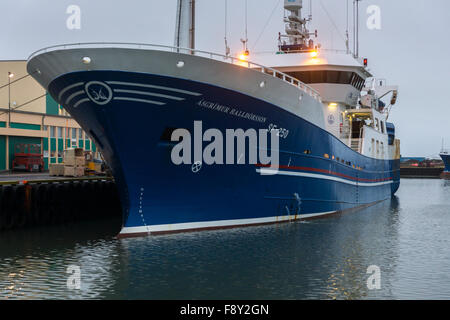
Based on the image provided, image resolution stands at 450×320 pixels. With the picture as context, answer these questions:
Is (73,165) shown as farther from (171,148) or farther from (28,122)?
(28,122)

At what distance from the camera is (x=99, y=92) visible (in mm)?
16516

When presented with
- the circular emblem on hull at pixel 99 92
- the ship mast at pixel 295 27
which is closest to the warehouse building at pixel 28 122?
the ship mast at pixel 295 27

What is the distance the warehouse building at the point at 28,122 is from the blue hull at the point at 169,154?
83.5ft

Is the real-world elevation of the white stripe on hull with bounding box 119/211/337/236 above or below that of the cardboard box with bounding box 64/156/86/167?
below

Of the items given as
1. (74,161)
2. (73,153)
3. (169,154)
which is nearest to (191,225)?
→ (169,154)

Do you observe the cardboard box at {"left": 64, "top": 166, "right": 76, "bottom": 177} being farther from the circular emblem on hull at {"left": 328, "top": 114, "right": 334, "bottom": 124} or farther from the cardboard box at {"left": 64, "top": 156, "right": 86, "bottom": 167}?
the circular emblem on hull at {"left": 328, "top": 114, "right": 334, "bottom": 124}

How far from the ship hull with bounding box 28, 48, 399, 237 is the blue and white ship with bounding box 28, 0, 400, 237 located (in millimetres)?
33

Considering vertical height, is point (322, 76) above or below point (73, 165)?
above

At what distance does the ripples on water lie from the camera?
12.5 meters

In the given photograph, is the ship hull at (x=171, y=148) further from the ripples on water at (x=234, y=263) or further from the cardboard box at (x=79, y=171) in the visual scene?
the cardboard box at (x=79, y=171)

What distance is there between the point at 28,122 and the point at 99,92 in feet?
96.9

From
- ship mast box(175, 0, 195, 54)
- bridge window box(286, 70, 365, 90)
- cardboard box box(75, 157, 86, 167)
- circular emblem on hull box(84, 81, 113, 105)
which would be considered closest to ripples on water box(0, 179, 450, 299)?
circular emblem on hull box(84, 81, 113, 105)

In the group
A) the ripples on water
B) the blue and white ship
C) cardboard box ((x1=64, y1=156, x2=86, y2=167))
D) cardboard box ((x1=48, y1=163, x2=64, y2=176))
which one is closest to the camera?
the ripples on water
